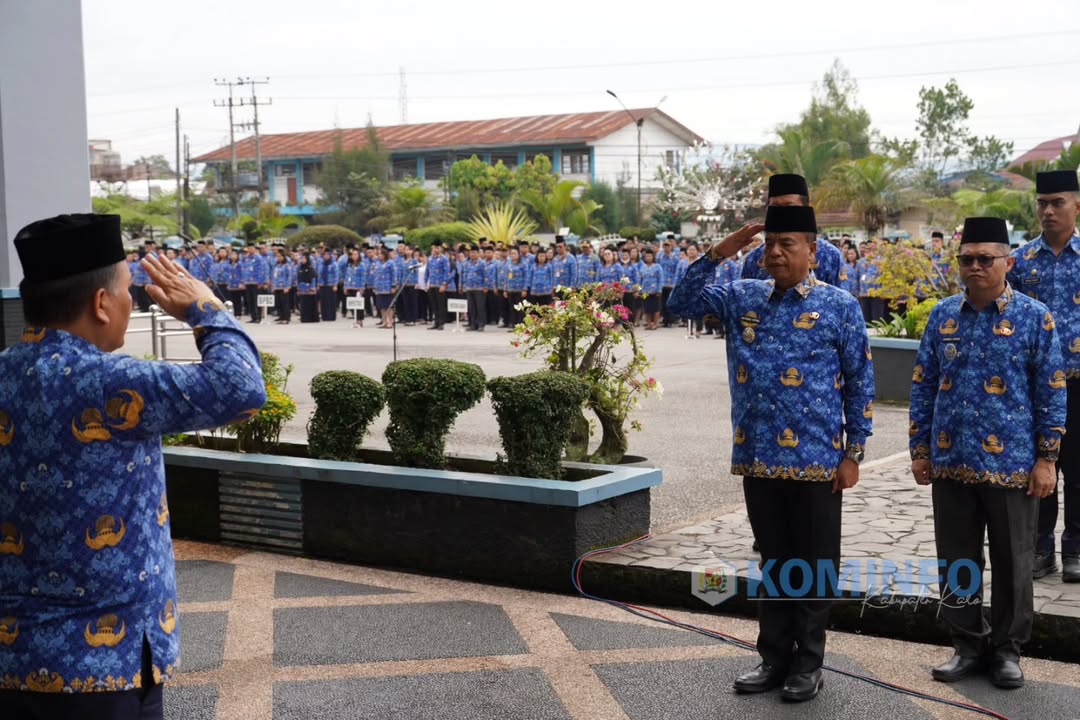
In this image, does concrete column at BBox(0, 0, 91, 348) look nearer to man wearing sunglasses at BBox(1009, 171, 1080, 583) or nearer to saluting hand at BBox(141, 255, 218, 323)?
man wearing sunglasses at BBox(1009, 171, 1080, 583)

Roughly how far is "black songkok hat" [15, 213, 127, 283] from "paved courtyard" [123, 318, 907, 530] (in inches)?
193

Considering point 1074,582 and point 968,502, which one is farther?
point 1074,582

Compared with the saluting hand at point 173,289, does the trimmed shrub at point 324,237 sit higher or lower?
higher

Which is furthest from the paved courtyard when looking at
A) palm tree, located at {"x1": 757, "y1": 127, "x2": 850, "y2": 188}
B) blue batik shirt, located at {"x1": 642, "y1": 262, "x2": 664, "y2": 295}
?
palm tree, located at {"x1": 757, "y1": 127, "x2": 850, "y2": 188}

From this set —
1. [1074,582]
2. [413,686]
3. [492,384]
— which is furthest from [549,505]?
[1074,582]

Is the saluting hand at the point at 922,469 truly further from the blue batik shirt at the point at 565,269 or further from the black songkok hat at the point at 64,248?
the blue batik shirt at the point at 565,269

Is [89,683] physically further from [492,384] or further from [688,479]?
[688,479]

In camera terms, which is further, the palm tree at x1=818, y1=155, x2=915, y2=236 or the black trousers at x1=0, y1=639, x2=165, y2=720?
the palm tree at x1=818, y1=155, x2=915, y2=236

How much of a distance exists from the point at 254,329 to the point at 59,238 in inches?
1019

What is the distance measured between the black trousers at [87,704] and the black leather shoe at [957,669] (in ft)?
10.6

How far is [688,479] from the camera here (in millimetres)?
8953

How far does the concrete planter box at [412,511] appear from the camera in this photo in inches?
248

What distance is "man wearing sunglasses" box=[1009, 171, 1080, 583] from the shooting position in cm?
596

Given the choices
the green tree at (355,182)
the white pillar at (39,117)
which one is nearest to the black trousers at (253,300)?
the white pillar at (39,117)
